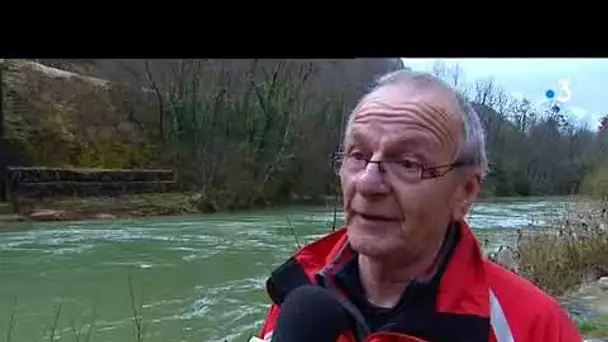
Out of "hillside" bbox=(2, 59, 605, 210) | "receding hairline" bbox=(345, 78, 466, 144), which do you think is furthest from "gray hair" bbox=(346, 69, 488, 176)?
"hillside" bbox=(2, 59, 605, 210)

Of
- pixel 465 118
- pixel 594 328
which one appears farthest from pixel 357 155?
pixel 594 328

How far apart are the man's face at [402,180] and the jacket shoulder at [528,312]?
10 centimetres

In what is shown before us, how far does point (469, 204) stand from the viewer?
1115mm

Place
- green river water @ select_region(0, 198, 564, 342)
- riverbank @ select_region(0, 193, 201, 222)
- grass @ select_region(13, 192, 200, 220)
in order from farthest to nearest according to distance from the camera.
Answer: grass @ select_region(13, 192, 200, 220), riverbank @ select_region(0, 193, 201, 222), green river water @ select_region(0, 198, 564, 342)

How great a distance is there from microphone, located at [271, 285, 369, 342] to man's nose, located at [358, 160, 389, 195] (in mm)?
147

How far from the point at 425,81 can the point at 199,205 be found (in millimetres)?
15399

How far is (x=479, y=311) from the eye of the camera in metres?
0.96

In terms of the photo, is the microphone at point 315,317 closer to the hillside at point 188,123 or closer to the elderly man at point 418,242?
the elderly man at point 418,242

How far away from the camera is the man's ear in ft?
3.52

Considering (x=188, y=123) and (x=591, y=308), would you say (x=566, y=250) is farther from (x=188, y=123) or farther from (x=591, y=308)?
(x=188, y=123)

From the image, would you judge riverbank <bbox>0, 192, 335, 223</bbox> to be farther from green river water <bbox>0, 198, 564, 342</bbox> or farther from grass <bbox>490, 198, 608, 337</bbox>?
grass <bbox>490, 198, 608, 337</bbox>

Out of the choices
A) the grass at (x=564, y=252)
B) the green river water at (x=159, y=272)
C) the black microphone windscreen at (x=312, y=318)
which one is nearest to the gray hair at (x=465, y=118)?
the black microphone windscreen at (x=312, y=318)

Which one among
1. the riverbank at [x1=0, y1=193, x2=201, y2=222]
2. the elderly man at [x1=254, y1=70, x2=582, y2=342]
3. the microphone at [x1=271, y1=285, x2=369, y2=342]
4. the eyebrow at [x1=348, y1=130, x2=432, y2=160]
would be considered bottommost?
the riverbank at [x1=0, y1=193, x2=201, y2=222]
